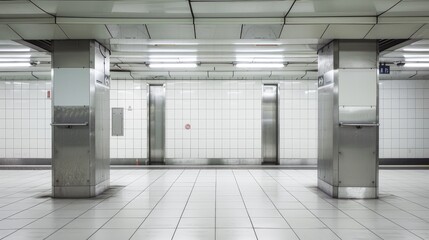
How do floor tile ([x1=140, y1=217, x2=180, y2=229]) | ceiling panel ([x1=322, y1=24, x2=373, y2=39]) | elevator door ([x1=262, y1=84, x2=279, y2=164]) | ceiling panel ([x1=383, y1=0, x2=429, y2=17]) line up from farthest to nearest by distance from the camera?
1. elevator door ([x1=262, y1=84, x2=279, y2=164])
2. ceiling panel ([x1=322, y1=24, x2=373, y2=39])
3. ceiling panel ([x1=383, y1=0, x2=429, y2=17])
4. floor tile ([x1=140, y1=217, x2=180, y2=229])

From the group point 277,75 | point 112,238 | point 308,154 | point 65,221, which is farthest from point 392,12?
point 308,154

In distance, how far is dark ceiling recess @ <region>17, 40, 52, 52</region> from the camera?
702cm

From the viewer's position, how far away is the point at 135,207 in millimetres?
6223

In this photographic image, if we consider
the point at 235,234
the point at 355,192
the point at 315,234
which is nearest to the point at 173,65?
the point at 355,192

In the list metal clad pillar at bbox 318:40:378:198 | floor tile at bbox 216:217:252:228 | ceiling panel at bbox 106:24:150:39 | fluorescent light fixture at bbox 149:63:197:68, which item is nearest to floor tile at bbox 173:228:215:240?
floor tile at bbox 216:217:252:228

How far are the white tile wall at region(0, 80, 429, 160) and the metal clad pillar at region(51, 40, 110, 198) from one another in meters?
5.55

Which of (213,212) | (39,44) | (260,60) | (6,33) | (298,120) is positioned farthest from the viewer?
(298,120)

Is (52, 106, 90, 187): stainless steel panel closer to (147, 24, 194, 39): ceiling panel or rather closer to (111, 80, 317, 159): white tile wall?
(147, 24, 194, 39): ceiling panel

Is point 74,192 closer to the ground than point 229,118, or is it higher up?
closer to the ground

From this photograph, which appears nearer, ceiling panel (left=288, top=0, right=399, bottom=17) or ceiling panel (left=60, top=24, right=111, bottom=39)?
ceiling panel (left=288, top=0, right=399, bottom=17)

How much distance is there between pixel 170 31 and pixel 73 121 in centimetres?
262

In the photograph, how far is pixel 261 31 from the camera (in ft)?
20.3

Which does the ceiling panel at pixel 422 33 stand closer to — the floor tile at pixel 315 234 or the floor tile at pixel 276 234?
the floor tile at pixel 315 234

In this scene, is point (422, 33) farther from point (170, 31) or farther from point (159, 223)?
point (159, 223)
